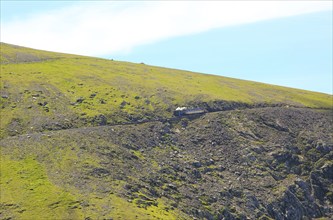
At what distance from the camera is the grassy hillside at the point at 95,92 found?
4648 inches

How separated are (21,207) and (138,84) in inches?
3014

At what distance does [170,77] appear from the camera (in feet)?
568

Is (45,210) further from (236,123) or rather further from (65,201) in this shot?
(236,123)

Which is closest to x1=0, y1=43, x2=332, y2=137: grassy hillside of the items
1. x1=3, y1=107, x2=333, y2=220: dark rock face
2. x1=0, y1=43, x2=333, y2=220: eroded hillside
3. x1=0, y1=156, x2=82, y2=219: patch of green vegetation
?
x1=0, y1=43, x2=333, y2=220: eroded hillside

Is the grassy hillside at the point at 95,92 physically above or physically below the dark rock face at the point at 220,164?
above

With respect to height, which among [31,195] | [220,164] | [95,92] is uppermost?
[95,92]

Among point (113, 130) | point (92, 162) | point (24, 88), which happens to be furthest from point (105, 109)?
point (92, 162)

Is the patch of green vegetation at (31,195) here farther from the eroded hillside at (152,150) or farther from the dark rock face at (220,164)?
the dark rock face at (220,164)

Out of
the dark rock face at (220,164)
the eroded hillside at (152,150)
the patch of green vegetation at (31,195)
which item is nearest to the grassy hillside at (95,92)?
the eroded hillside at (152,150)

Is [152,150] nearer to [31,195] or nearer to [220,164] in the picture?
[220,164]

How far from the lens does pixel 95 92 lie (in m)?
138

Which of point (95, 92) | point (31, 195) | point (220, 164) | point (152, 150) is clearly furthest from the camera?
point (95, 92)

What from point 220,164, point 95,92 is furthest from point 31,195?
point 95,92

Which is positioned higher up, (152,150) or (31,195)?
(152,150)
